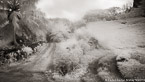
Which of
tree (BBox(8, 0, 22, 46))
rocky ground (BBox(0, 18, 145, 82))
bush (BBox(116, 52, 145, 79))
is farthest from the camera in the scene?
tree (BBox(8, 0, 22, 46))

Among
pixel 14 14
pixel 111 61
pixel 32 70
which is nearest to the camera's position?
pixel 111 61

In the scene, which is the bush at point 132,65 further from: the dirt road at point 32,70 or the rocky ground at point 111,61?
the dirt road at point 32,70

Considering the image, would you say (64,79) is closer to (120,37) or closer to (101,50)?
(101,50)

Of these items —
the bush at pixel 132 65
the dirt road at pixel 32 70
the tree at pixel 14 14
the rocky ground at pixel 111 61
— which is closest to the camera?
the bush at pixel 132 65

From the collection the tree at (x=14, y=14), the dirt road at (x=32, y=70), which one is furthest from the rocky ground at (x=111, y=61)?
the tree at (x=14, y=14)

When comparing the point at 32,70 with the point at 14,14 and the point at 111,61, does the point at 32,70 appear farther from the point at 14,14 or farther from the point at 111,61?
the point at 14,14

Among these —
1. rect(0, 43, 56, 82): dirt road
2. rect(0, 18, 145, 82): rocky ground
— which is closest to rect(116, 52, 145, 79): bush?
rect(0, 18, 145, 82): rocky ground

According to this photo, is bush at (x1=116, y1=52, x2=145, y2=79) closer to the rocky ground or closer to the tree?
the rocky ground

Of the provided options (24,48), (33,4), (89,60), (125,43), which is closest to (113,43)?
(125,43)

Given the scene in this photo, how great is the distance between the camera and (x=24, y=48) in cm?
626

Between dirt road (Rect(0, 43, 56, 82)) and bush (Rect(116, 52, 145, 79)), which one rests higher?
bush (Rect(116, 52, 145, 79))

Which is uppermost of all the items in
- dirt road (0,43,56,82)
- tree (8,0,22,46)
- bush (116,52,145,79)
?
tree (8,0,22,46)

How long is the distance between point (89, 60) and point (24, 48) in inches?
127

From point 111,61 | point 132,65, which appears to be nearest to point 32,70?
point 111,61
